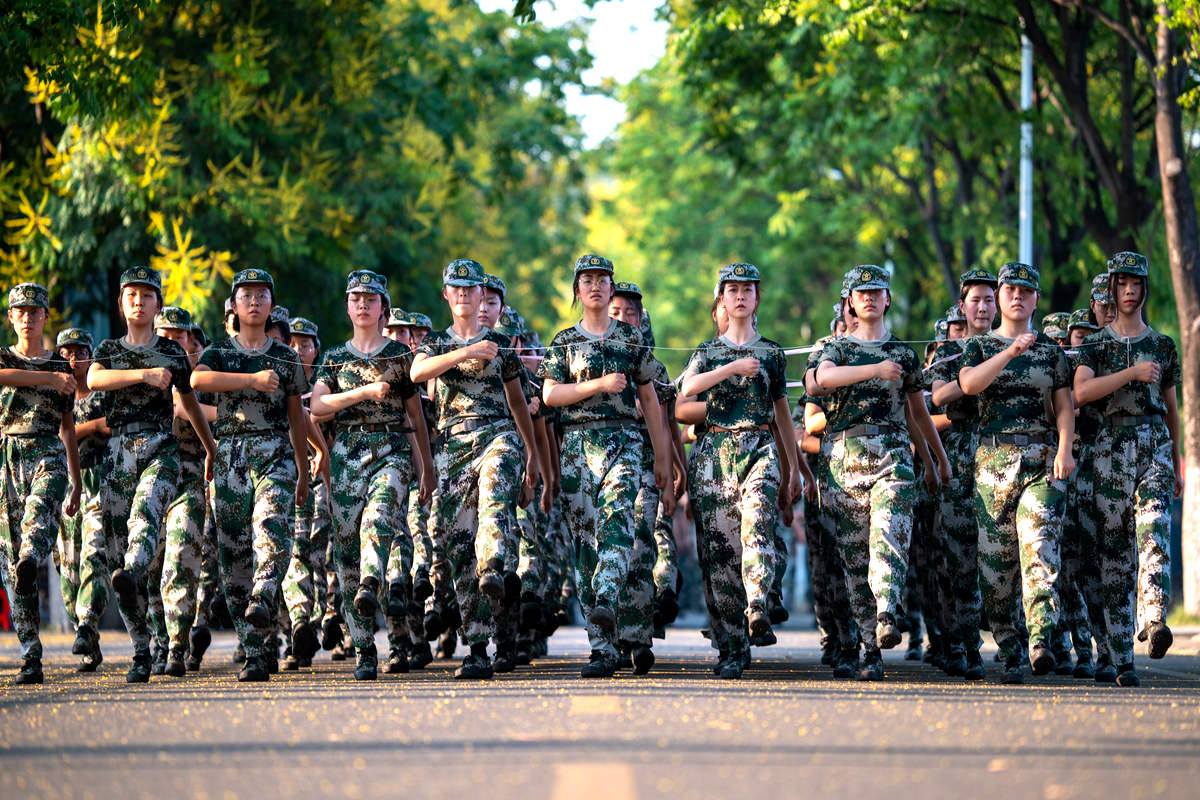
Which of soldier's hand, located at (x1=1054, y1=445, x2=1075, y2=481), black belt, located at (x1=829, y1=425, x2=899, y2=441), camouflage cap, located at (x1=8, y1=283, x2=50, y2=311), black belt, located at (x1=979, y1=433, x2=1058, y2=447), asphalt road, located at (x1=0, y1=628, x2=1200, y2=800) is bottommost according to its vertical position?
asphalt road, located at (x1=0, y1=628, x2=1200, y2=800)

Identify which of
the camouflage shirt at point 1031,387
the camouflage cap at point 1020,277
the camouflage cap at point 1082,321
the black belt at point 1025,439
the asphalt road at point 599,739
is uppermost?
the camouflage cap at point 1020,277

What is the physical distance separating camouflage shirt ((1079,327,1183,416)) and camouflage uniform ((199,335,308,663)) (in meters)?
4.80

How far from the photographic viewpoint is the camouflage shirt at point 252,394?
39.1 ft

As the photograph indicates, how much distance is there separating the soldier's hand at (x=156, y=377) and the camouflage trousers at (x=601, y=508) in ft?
8.09

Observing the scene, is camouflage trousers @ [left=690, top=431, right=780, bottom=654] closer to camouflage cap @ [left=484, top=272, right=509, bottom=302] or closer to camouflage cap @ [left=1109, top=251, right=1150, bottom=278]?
camouflage cap @ [left=1109, top=251, right=1150, bottom=278]

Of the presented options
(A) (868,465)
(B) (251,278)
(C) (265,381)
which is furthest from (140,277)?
(A) (868,465)

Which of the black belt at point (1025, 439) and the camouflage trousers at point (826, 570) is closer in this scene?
the black belt at point (1025, 439)

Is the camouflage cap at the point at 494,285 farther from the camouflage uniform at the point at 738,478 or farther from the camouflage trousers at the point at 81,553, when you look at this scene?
the camouflage trousers at the point at 81,553

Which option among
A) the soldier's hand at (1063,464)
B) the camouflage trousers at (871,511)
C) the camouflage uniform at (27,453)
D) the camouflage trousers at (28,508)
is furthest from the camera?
the camouflage uniform at (27,453)

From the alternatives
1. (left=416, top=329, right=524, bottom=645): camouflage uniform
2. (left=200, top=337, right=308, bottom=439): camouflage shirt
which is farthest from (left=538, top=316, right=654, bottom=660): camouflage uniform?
(left=200, top=337, right=308, bottom=439): camouflage shirt

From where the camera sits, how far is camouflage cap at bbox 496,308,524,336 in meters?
14.7

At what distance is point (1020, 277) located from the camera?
11.5m

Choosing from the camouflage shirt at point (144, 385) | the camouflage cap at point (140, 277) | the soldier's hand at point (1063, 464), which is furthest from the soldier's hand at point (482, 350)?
the soldier's hand at point (1063, 464)

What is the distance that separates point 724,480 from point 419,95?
1434cm
